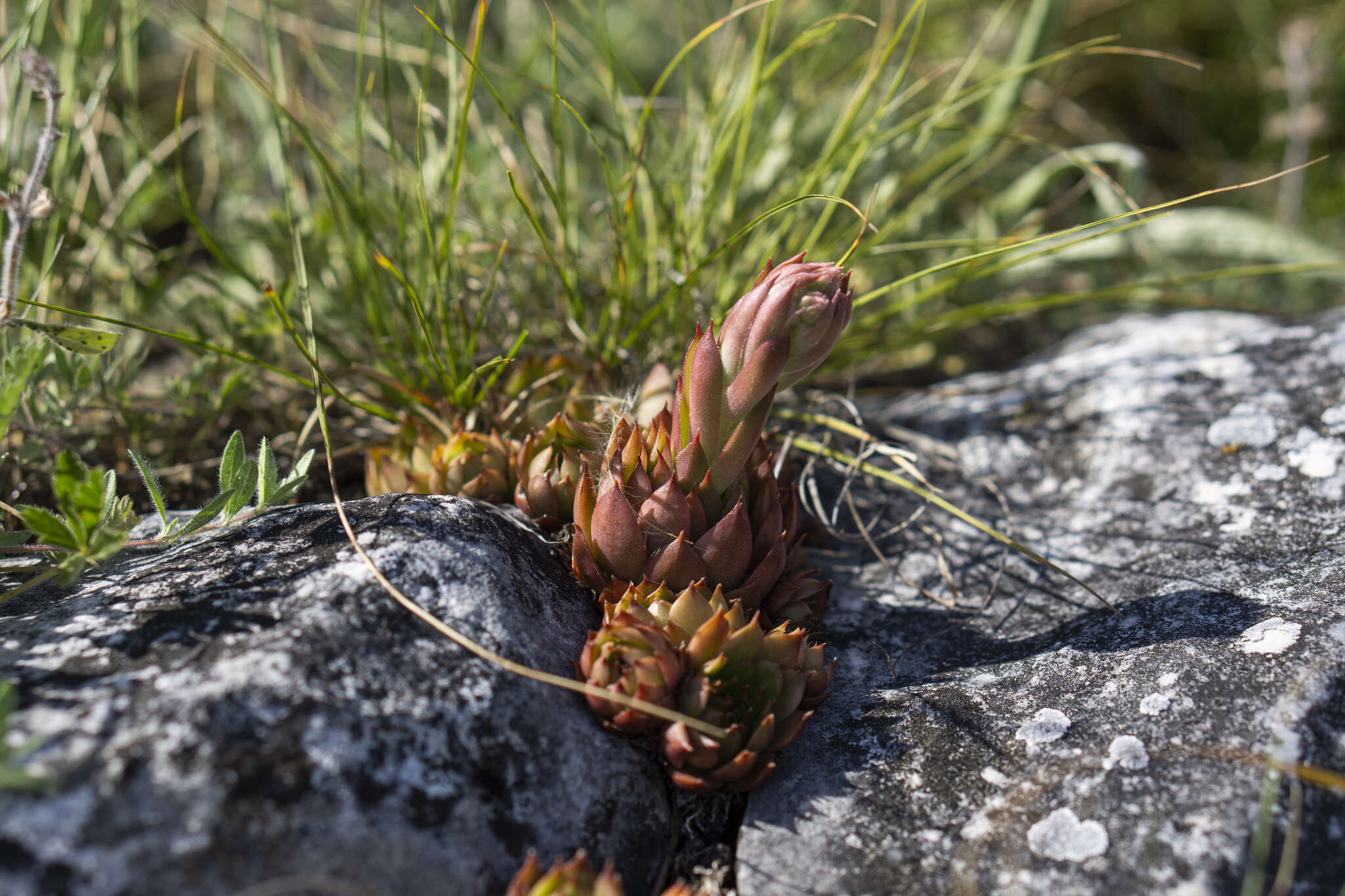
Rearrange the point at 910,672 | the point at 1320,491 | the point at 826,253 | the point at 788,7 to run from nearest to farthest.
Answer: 1. the point at 910,672
2. the point at 1320,491
3. the point at 826,253
4. the point at 788,7

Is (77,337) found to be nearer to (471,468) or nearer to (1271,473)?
(471,468)

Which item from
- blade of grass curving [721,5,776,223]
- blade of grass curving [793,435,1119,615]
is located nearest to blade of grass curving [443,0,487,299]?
blade of grass curving [721,5,776,223]

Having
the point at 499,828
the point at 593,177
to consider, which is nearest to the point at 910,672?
the point at 499,828

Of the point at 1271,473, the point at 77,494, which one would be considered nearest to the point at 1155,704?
the point at 1271,473

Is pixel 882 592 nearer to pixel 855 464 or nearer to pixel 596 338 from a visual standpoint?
pixel 855 464

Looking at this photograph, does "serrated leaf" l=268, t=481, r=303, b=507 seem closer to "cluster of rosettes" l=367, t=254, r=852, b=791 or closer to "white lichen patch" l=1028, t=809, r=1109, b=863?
"cluster of rosettes" l=367, t=254, r=852, b=791
